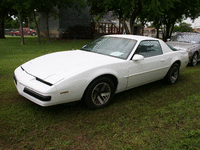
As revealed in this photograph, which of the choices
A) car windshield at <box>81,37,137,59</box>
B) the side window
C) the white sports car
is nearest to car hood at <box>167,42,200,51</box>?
the white sports car

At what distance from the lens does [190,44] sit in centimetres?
830

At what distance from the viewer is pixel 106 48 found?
421cm

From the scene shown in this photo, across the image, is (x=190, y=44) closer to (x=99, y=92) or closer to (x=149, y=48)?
(x=149, y=48)

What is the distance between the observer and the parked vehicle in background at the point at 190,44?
7.94m

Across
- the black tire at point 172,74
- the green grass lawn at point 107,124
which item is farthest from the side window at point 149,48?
Result: the green grass lawn at point 107,124

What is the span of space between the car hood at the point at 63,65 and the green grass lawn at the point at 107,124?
0.74 metres

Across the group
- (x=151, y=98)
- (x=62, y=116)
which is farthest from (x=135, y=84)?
(x=62, y=116)

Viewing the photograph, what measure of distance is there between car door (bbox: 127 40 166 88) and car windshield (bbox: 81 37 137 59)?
0.21 m

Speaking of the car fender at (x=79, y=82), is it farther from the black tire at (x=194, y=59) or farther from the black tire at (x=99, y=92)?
the black tire at (x=194, y=59)

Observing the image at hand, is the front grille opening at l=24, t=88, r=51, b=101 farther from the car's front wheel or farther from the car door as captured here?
the car's front wheel

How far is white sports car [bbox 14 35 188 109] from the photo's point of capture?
2.92 metres

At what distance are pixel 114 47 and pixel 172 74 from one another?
85.7 inches

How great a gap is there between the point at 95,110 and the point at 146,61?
1683mm

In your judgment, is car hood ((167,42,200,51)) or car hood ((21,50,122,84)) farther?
car hood ((167,42,200,51))
